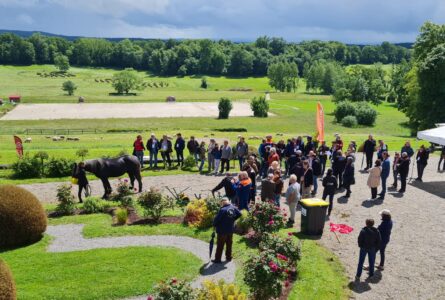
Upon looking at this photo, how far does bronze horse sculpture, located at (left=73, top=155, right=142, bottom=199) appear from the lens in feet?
63.1

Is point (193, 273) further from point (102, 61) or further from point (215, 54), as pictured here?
point (102, 61)

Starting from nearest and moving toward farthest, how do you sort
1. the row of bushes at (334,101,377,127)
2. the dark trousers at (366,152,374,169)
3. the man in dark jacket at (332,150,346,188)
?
the man in dark jacket at (332,150,346,188)
the dark trousers at (366,152,374,169)
the row of bushes at (334,101,377,127)

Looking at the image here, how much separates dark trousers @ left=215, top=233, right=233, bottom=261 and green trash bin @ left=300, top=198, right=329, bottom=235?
11.7ft

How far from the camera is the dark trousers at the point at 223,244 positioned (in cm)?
1255

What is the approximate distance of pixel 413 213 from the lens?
17.8m

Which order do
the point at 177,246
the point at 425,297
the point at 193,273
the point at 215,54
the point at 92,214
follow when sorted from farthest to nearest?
the point at 215,54 → the point at 92,214 → the point at 177,246 → the point at 193,273 → the point at 425,297

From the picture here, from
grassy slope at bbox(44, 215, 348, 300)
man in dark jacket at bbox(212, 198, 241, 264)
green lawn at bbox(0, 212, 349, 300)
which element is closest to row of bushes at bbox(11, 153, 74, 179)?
grassy slope at bbox(44, 215, 348, 300)

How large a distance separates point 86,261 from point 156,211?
3905 millimetres

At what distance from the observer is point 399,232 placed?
1559 cm

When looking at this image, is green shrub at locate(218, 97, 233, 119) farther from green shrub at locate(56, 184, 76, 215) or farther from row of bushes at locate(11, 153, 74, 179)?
green shrub at locate(56, 184, 76, 215)

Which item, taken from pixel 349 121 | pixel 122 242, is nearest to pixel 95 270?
pixel 122 242

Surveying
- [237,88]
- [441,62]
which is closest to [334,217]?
[441,62]

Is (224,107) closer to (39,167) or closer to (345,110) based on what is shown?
(345,110)

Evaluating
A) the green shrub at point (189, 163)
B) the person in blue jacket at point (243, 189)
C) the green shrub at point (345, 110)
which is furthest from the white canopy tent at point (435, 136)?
the green shrub at point (345, 110)
